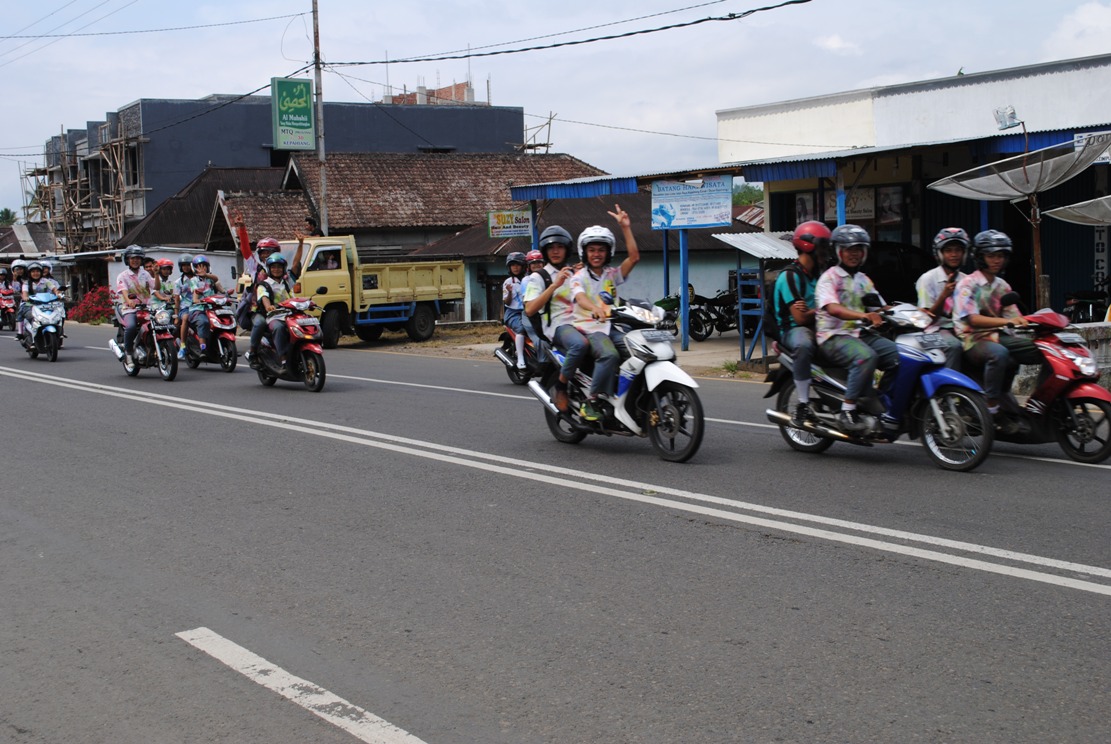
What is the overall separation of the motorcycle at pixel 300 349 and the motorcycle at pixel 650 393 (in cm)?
622

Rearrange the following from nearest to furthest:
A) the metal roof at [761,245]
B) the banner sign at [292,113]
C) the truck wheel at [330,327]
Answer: the metal roof at [761,245]
the truck wheel at [330,327]
the banner sign at [292,113]

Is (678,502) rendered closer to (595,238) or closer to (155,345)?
(595,238)

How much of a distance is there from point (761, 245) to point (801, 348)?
370 inches

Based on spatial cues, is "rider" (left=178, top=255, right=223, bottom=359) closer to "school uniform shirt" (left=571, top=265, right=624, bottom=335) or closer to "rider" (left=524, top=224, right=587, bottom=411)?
"rider" (left=524, top=224, right=587, bottom=411)

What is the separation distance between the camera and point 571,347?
9555mm

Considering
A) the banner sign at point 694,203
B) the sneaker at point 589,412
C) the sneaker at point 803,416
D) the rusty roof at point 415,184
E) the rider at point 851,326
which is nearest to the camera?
the rider at point 851,326

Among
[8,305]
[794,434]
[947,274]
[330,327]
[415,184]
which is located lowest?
[794,434]

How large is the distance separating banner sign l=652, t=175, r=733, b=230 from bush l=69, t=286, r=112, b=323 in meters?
27.1

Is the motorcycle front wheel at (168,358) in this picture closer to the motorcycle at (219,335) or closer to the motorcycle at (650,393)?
the motorcycle at (219,335)

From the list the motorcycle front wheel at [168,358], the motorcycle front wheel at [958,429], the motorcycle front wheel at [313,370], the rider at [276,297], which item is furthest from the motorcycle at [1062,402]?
the motorcycle front wheel at [168,358]

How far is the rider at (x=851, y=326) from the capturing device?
8.82 meters

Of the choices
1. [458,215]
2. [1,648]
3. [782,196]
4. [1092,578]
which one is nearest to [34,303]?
[782,196]

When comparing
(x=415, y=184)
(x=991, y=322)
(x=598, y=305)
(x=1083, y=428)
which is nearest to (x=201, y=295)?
(x=598, y=305)

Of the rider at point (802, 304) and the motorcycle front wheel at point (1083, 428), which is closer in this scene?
the motorcycle front wheel at point (1083, 428)
